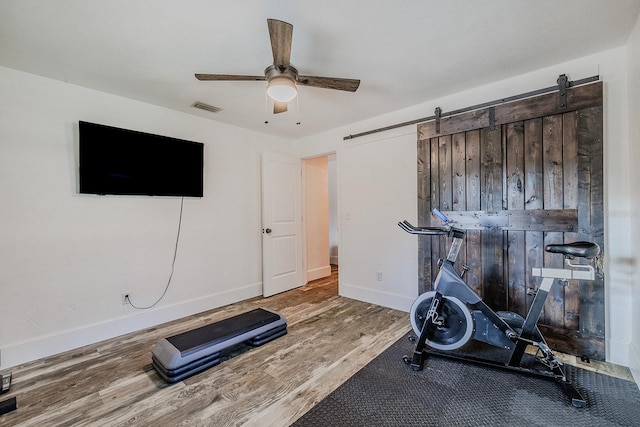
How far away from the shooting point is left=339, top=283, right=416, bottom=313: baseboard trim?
343 cm

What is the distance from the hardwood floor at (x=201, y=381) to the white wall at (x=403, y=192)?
1.83ft

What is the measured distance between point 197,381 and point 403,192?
111 inches

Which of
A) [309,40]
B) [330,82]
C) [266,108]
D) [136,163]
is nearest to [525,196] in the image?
[330,82]

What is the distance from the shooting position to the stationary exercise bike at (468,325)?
6.83 feet

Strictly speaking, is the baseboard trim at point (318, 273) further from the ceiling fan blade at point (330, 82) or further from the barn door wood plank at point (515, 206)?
the ceiling fan blade at point (330, 82)

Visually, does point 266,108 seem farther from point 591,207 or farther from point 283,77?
point 591,207

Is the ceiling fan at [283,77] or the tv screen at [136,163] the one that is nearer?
the ceiling fan at [283,77]

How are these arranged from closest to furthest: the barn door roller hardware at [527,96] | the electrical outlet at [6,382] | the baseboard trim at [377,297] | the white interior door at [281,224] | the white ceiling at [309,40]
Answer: the white ceiling at [309,40] < the electrical outlet at [6,382] < the barn door roller hardware at [527,96] < the baseboard trim at [377,297] < the white interior door at [281,224]

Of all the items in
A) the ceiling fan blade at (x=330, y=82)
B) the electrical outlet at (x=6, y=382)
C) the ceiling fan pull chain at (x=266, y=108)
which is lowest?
the electrical outlet at (x=6, y=382)

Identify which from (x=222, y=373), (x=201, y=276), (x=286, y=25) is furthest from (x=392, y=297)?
(x=286, y=25)

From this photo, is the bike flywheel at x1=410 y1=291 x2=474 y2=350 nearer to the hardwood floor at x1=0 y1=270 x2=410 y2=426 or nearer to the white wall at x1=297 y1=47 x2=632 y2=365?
the hardwood floor at x1=0 y1=270 x2=410 y2=426

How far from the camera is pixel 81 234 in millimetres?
2713

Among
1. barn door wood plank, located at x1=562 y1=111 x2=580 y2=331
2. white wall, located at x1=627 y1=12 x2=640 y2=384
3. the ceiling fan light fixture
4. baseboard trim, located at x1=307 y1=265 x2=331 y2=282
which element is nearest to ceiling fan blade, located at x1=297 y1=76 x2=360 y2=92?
the ceiling fan light fixture

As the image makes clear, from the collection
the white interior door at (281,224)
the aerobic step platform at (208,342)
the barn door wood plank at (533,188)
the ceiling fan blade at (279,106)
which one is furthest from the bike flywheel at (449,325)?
the white interior door at (281,224)
